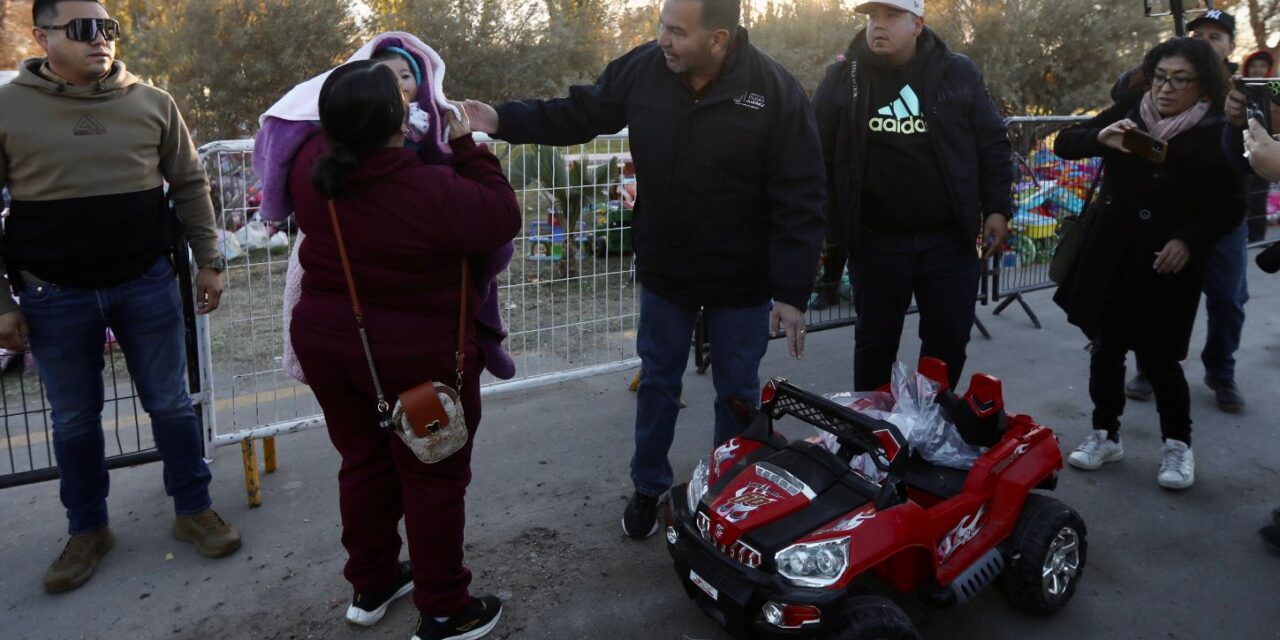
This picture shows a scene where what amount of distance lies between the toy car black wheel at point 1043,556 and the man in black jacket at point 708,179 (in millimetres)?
961

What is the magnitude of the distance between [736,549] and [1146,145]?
99.1 inches

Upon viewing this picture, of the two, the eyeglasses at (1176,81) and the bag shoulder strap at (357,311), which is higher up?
the eyeglasses at (1176,81)

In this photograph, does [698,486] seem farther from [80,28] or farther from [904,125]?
[80,28]

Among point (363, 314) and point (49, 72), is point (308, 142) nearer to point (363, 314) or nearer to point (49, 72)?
point (363, 314)

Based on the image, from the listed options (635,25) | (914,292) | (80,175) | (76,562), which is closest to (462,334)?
(80,175)

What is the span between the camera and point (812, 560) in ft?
8.50

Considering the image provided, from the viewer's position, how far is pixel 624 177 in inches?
199

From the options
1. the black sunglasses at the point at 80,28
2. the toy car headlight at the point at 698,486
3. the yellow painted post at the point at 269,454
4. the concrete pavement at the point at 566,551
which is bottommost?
the concrete pavement at the point at 566,551

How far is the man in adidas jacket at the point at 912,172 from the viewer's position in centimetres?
382

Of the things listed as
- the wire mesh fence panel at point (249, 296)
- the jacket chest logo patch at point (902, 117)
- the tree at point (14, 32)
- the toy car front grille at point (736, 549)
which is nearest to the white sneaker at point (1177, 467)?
the jacket chest logo patch at point (902, 117)

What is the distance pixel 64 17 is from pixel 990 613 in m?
3.73

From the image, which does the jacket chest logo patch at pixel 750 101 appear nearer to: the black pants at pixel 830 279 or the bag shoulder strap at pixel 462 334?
the bag shoulder strap at pixel 462 334

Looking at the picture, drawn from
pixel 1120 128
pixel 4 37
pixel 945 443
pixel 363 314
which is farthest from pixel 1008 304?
pixel 4 37

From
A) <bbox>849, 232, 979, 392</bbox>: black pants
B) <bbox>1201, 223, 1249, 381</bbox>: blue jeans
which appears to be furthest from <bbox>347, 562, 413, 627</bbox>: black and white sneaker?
<bbox>1201, 223, 1249, 381</bbox>: blue jeans
